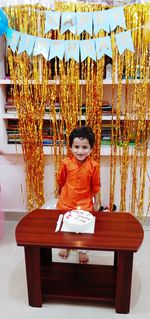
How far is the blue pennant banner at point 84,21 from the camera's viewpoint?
7.14ft

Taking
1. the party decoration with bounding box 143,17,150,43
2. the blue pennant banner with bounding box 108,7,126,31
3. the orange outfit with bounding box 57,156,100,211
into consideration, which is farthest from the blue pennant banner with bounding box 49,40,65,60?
the orange outfit with bounding box 57,156,100,211

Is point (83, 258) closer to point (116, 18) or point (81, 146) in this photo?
point (81, 146)

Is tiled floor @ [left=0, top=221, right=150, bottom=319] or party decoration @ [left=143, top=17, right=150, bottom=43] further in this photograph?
party decoration @ [left=143, top=17, right=150, bottom=43]

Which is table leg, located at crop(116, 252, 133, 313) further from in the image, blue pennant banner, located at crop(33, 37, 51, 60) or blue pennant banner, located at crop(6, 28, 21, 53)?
blue pennant banner, located at crop(6, 28, 21, 53)

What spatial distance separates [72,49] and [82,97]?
40 centimetres

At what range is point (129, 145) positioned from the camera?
8.16ft

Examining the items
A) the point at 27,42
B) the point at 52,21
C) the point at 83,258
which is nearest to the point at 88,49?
the point at 52,21

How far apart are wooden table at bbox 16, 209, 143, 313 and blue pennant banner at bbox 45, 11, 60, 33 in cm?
129

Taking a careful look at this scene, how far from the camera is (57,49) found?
224 centimetres

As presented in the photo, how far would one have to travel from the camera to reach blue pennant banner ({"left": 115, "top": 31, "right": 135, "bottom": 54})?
7.13 ft

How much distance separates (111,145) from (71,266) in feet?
3.20

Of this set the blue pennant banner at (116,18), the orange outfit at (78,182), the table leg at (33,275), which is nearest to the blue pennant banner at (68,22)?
the blue pennant banner at (116,18)

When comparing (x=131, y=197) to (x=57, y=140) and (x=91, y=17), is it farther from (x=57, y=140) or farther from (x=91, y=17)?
Answer: (x=91, y=17)

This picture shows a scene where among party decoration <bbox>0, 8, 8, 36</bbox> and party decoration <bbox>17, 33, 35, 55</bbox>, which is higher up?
party decoration <bbox>0, 8, 8, 36</bbox>
